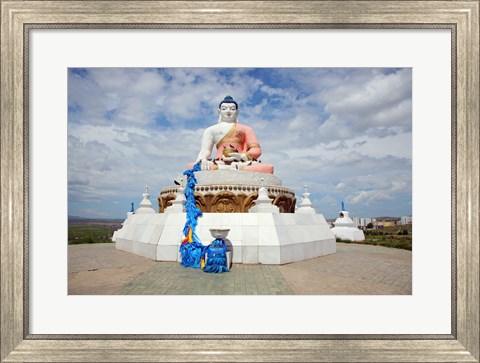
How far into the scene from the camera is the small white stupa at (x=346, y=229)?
17.0 meters

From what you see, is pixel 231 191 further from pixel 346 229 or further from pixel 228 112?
pixel 346 229

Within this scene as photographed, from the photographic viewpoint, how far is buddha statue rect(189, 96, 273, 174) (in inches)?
526

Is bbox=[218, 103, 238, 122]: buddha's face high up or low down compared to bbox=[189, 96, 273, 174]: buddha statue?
up

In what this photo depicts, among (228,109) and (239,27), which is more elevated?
(228,109)

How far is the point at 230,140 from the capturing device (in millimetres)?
13625

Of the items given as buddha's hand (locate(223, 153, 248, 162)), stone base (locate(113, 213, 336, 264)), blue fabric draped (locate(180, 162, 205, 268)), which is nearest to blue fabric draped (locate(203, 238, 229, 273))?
blue fabric draped (locate(180, 162, 205, 268))

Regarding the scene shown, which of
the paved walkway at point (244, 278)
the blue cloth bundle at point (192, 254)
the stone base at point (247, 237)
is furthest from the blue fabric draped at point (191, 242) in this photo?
the stone base at point (247, 237)

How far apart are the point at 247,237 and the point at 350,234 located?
10.9m

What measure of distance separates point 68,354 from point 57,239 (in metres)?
1.76

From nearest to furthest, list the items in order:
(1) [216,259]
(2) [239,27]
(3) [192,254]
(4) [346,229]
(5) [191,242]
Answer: (2) [239,27]
(1) [216,259]
(3) [192,254]
(5) [191,242]
(4) [346,229]

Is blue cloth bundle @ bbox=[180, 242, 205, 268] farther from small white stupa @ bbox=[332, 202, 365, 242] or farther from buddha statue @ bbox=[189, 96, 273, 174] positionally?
small white stupa @ bbox=[332, 202, 365, 242]

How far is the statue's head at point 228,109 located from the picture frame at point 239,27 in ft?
29.6

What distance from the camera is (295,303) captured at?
15.5ft

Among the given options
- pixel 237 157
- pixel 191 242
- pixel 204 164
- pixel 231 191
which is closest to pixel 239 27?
pixel 191 242
